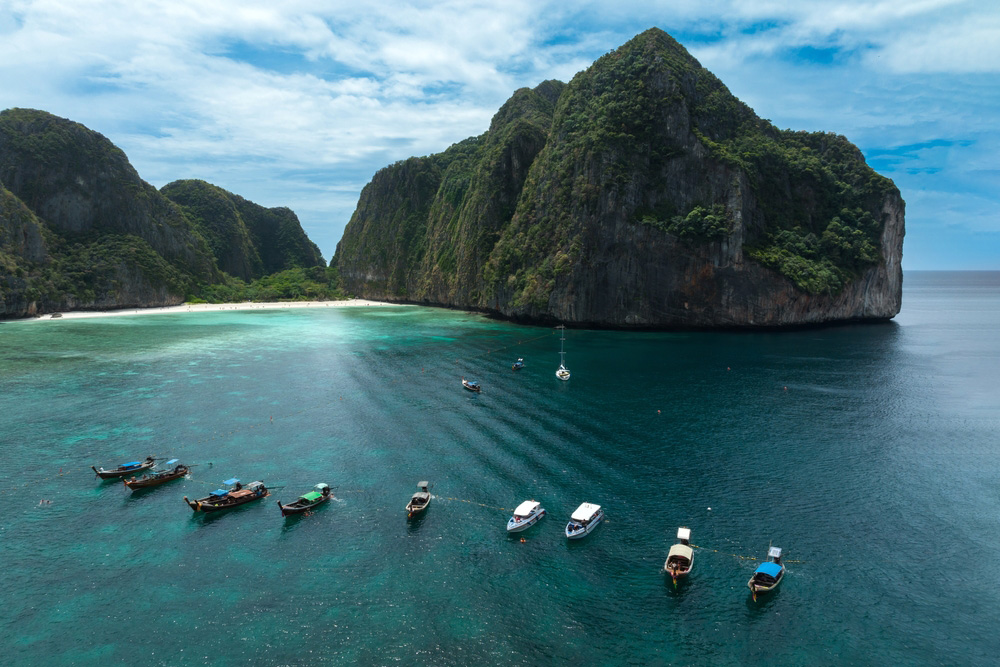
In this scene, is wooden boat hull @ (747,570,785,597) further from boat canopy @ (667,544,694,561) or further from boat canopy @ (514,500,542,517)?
boat canopy @ (514,500,542,517)

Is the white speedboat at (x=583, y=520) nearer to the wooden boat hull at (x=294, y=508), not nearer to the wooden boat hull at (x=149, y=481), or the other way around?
the wooden boat hull at (x=294, y=508)

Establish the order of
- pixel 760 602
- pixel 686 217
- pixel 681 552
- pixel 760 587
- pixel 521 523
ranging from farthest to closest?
pixel 686 217, pixel 521 523, pixel 681 552, pixel 760 587, pixel 760 602

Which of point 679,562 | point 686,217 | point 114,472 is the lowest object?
point 114,472

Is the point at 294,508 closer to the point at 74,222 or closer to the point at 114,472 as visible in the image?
the point at 114,472

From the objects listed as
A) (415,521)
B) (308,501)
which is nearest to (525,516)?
(415,521)

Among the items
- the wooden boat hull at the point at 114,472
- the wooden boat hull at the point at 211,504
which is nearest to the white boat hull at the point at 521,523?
the wooden boat hull at the point at 211,504

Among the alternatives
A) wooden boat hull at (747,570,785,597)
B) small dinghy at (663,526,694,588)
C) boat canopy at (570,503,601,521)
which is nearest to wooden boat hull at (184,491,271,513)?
boat canopy at (570,503,601,521)
